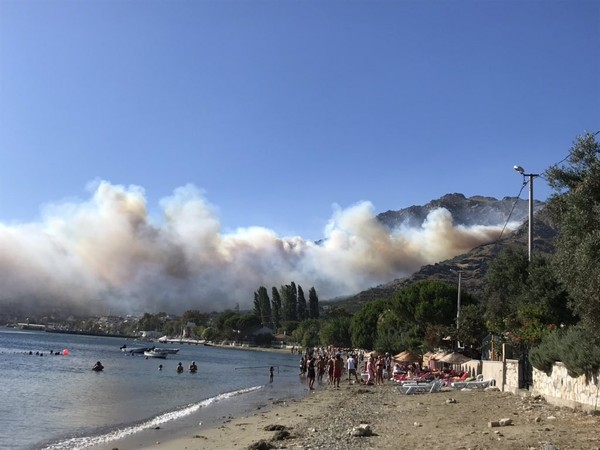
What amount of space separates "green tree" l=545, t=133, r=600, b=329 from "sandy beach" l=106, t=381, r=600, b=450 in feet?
9.15

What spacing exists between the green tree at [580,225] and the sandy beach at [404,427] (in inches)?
110

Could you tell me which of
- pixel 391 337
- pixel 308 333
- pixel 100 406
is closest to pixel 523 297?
pixel 100 406

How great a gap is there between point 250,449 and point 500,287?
75.4ft

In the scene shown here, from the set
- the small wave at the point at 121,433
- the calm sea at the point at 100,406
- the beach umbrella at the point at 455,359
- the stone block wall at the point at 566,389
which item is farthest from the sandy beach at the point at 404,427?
the beach umbrella at the point at 455,359

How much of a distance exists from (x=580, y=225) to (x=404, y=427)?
7236mm

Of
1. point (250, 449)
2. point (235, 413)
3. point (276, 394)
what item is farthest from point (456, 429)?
point (276, 394)

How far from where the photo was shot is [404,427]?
A: 16422 millimetres

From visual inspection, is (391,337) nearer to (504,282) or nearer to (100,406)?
(504,282)

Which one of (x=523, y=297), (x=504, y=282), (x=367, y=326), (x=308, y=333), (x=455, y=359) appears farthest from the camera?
(x=308, y=333)

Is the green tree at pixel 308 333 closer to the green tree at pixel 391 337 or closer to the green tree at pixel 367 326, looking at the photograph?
the green tree at pixel 367 326

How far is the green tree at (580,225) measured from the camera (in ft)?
39.8

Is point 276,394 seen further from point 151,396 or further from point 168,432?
point 168,432

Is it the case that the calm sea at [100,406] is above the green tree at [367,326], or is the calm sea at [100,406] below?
below

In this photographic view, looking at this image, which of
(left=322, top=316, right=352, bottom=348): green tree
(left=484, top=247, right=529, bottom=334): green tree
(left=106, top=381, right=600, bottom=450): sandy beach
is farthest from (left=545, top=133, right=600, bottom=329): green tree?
(left=322, top=316, right=352, bottom=348): green tree
